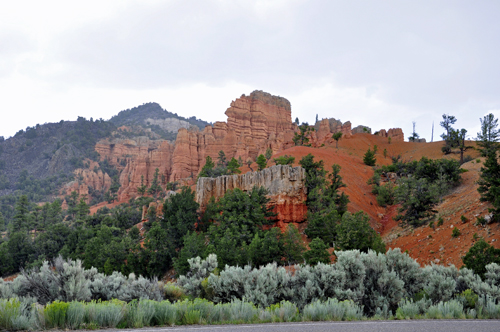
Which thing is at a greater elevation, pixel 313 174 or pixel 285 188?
pixel 313 174

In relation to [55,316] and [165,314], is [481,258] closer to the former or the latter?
[165,314]

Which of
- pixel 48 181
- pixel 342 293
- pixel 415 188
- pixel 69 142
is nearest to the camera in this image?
pixel 342 293

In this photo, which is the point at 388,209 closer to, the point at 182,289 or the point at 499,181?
the point at 499,181

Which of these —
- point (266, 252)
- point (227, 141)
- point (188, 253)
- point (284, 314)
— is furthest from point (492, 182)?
point (227, 141)

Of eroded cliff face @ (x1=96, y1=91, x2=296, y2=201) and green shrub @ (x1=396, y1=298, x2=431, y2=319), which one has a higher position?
eroded cliff face @ (x1=96, y1=91, x2=296, y2=201)

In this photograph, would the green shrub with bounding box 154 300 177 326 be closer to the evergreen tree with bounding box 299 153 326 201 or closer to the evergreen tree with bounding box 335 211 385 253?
the evergreen tree with bounding box 335 211 385 253

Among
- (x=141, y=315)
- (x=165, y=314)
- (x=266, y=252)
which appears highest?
(x=141, y=315)

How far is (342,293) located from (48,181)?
462 feet

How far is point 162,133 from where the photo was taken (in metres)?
193

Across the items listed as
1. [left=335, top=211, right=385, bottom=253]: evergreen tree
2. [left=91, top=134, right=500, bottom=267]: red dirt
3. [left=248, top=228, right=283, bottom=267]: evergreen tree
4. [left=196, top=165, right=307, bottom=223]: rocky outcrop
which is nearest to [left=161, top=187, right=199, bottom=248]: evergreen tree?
[left=196, top=165, right=307, bottom=223]: rocky outcrop

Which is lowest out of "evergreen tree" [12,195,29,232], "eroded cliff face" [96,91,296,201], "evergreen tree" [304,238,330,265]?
"evergreen tree" [12,195,29,232]

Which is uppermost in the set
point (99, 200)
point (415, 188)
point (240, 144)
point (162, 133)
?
point (162, 133)

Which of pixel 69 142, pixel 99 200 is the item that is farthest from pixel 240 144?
pixel 69 142

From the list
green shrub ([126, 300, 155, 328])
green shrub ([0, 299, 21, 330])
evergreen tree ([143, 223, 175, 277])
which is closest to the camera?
green shrub ([0, 299, 21, 330])
